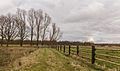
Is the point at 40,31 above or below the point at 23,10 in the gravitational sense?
below

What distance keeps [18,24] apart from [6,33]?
5.87 m

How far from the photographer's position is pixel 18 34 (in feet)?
150

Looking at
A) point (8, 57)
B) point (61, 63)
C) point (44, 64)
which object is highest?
point (44, 64)

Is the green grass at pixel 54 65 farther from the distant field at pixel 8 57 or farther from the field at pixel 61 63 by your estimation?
the distant field at pixel 8 57

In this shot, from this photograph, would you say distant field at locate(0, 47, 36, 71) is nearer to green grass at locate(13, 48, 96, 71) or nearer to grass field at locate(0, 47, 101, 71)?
grass field at locate(0, 47, 101, 71)

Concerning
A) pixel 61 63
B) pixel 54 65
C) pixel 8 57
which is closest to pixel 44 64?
pixel 54 65

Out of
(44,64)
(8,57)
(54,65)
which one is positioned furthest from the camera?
(8,57)

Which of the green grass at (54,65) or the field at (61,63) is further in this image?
the field at (61,63)

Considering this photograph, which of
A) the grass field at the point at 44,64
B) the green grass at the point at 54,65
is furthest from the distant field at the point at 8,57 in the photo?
the green grass at the point at 54,65

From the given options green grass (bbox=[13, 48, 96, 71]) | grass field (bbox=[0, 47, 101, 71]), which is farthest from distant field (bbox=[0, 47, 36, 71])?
green grass (bbox=[13, 48, 96, 71])

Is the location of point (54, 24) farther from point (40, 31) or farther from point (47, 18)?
point (40, 31)

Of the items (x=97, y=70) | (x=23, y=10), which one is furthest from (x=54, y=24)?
(x=97, y=70)

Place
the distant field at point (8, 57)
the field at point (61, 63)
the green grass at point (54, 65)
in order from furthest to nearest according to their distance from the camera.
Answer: the distant field at point (8, 57), the field at point (61, 63), the green grass at point (54, 65)

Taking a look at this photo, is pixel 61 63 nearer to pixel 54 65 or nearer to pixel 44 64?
pixel 54 65
